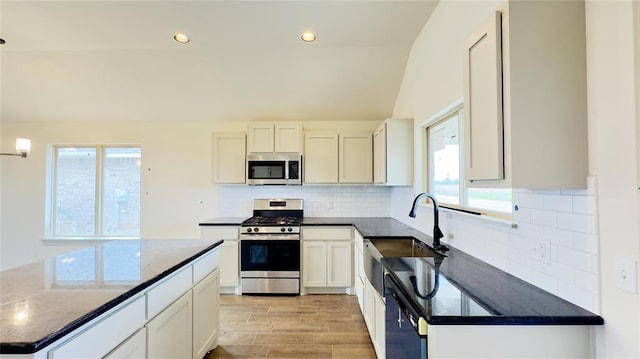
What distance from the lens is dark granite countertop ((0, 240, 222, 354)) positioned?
40.9 inches

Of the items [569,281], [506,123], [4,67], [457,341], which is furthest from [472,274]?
[4,67]

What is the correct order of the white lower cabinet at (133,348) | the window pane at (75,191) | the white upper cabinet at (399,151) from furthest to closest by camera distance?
1. the window pane at (75,191)
2. the white upper cabinet at (399,151)
3. the white lower cabinet at (133,348)

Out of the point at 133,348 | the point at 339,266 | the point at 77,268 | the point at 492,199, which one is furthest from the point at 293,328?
the point at 492,199

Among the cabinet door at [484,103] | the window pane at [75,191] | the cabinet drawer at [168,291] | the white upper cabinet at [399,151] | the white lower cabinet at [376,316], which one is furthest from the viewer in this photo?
the window pane at [75,191]

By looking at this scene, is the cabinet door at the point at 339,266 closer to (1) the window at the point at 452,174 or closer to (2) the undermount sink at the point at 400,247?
(2) the undermount sink at the point at 400,247

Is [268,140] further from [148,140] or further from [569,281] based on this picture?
[569,281]

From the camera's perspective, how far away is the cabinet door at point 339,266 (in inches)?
153

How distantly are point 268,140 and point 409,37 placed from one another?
87.0 inches

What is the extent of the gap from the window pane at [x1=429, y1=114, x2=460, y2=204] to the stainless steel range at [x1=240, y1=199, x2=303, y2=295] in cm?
182

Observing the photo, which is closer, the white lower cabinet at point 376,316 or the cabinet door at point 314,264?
the white lower cabinet at point 376,316

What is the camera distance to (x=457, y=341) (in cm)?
114

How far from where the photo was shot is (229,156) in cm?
425

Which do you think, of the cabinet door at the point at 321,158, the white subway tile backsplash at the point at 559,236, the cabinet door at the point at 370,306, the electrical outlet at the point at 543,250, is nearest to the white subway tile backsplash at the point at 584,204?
the white subway tile backsplash at the point at 559,236

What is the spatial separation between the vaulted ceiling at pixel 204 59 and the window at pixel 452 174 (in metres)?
1.08
